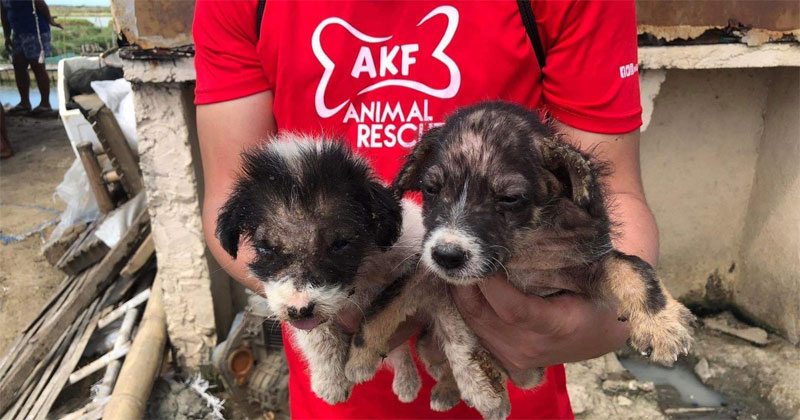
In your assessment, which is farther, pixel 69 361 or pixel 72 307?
pixel 72 307

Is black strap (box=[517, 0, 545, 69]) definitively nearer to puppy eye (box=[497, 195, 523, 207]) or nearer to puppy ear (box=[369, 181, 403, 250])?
puppy eye (box=[497, 195, 523, 207])

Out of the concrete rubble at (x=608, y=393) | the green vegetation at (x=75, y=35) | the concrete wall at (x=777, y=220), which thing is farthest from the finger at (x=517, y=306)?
the green vegetation at (x=75, y=35)

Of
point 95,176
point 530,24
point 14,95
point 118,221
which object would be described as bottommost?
point 118,221

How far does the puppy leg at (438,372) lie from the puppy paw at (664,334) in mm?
709

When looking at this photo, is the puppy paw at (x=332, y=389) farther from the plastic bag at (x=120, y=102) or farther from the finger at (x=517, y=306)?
the plastic bag at (x=120, y=102)

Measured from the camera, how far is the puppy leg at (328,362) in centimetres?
208

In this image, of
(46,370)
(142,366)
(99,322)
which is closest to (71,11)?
(99,322)

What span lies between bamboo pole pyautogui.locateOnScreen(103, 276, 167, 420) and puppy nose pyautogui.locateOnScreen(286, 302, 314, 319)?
9.83 ft

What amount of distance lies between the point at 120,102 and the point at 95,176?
0.83 m

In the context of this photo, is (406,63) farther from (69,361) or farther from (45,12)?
(45,12)

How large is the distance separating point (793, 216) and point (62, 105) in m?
7.26

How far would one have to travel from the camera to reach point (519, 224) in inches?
Answer: 70.1

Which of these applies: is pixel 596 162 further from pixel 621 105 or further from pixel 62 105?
pixel 62 105

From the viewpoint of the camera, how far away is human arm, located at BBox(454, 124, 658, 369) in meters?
1.82
